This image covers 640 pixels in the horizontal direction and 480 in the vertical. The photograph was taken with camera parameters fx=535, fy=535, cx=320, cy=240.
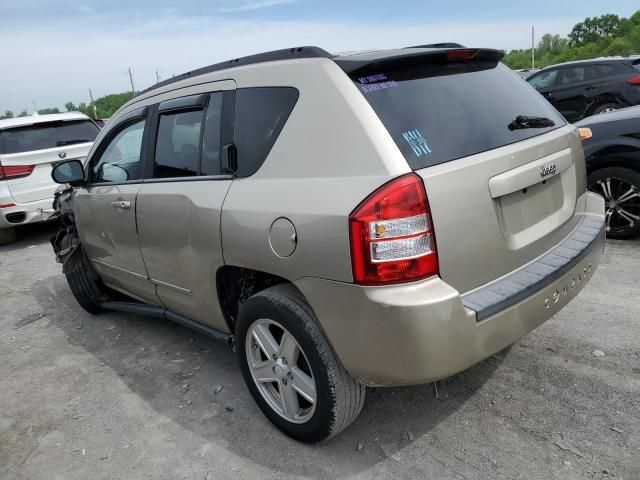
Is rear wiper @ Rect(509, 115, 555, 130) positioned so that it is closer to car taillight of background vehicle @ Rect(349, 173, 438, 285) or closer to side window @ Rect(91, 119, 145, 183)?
car taillight of background vehicle @ Rect(349, 173, 438, 285)

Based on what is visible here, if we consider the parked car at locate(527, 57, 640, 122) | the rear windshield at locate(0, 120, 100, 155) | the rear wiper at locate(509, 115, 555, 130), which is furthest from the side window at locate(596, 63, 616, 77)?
the rear windshield at locate(0, 120, 100, 155)

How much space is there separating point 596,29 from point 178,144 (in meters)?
75.8

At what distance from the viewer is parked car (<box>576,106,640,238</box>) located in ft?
14.9

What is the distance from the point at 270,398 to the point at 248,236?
34.2 inches

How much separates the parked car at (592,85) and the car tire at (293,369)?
956 centimetres

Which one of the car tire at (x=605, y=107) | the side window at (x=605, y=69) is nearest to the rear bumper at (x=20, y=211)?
the car tire at (x=605, y=107)

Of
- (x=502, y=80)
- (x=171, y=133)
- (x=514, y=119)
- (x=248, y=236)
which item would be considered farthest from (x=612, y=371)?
(x=171, y=133)

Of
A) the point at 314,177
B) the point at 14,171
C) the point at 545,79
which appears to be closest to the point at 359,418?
the point at 314,177

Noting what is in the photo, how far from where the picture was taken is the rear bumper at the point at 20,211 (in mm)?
7086

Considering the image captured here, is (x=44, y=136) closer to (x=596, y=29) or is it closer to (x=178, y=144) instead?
(x=178, y=144)

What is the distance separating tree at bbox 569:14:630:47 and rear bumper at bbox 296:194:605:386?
230ft

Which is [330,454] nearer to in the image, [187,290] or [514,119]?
[187,290]

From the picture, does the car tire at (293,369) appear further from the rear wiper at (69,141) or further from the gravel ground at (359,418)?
the rear wiper at (69,141)

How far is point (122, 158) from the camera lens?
3793mm
